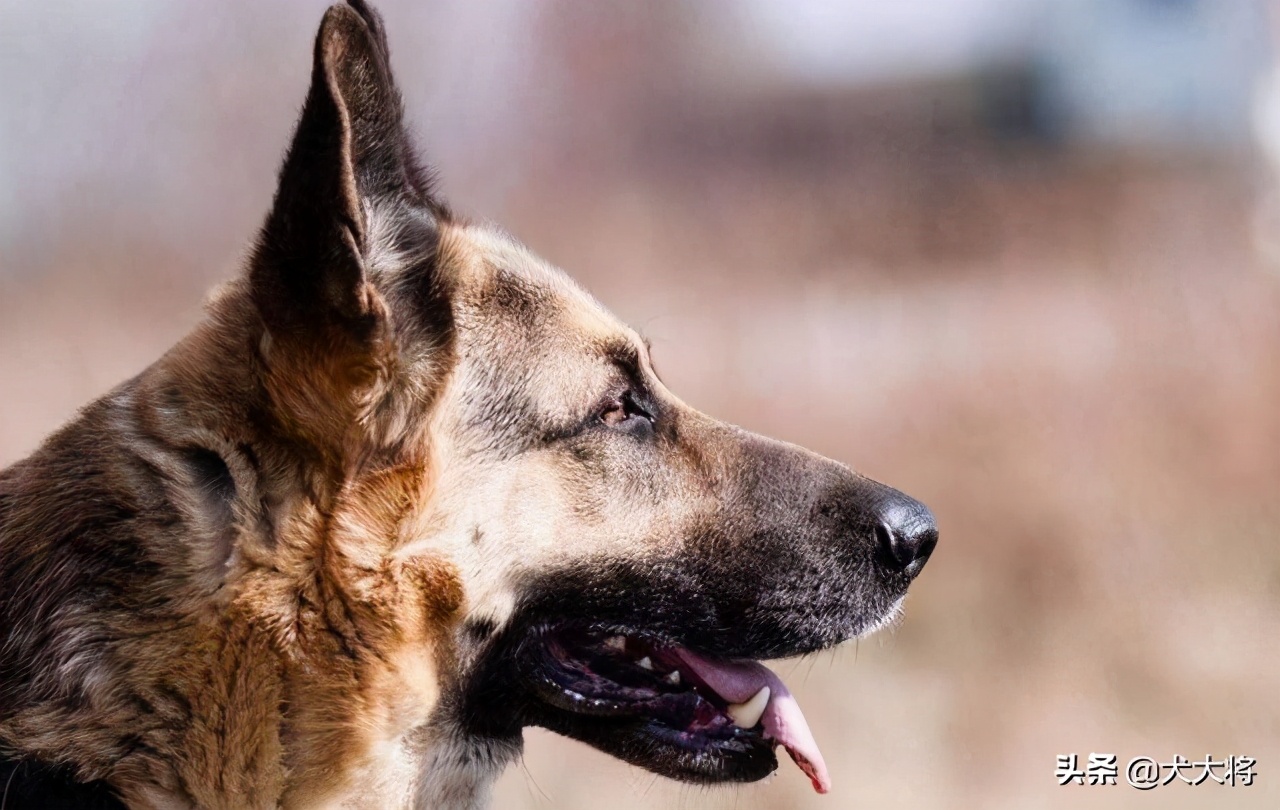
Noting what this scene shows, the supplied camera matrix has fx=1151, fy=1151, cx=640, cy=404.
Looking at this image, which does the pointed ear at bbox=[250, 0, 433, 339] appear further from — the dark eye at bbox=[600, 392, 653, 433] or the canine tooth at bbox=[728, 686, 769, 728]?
the canine tooth at bbox=[728, 686, 769, 728]

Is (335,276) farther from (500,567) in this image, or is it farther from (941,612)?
(941,612)

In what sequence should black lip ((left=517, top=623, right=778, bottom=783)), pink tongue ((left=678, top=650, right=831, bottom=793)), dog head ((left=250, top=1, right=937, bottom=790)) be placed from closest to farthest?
dog head ((left=250, top=1, right=937, bottom=790))
black lip ((left=517, top=623, right=778, bottom=783))
pink tongue ((left=678, top=650, right=831, bottom=793))

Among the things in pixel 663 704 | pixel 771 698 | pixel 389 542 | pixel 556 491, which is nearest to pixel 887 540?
pixel 771 698

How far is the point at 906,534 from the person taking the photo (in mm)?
2498

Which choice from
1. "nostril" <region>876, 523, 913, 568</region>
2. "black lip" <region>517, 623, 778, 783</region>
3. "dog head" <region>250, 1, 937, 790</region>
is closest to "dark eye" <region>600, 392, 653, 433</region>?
"dog head" <region>250, 1, 937, 790</region>

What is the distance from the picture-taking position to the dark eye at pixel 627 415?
2.46m

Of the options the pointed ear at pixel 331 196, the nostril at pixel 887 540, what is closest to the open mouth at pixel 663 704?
the nostril at pixel 887 540

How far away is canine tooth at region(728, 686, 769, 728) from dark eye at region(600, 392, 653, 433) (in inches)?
24.9

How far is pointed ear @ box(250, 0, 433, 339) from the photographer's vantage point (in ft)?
6.55

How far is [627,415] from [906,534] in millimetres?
658

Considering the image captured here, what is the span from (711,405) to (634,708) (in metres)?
4.10

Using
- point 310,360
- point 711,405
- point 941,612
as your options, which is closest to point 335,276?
point 310,360

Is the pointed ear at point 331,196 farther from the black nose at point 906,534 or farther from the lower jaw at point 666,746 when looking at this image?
the black nose at point 906,534

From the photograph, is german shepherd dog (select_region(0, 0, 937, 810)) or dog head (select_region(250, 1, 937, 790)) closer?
german shepherd dog (select_region(0, 0, 937, 810))
